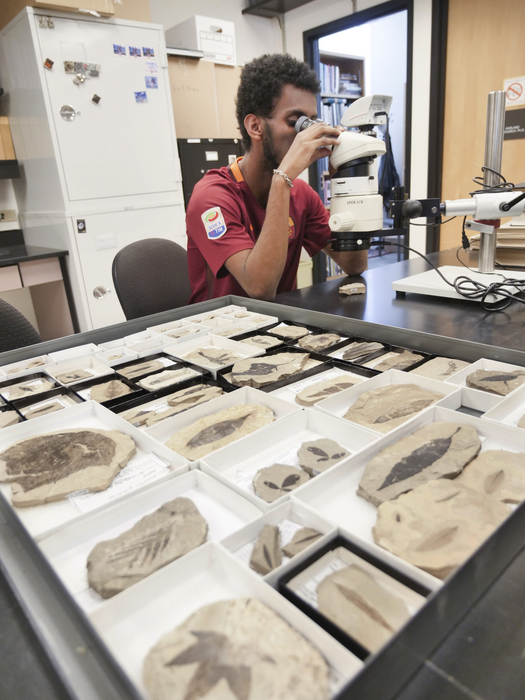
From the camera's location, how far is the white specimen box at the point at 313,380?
83 centimetres

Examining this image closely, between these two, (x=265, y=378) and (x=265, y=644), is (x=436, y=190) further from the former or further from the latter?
(x=265, y=644)

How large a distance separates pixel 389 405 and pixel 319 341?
32 centimetres

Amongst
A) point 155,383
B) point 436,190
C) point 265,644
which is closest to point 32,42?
point 155,383

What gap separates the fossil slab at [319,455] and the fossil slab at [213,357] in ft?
1.06

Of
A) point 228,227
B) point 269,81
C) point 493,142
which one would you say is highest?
point 269,81

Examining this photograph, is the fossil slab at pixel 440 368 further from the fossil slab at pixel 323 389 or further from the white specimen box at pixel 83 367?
the white specimen box at pixel 83 367

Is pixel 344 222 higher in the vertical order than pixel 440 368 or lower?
higher

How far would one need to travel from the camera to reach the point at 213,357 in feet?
3.21

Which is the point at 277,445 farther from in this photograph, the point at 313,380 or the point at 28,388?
the point at 28,388

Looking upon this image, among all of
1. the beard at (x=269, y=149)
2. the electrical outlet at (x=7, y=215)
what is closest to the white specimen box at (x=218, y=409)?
the beard at (x=269, y=149)

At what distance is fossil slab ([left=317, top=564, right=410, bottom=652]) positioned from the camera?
38cm

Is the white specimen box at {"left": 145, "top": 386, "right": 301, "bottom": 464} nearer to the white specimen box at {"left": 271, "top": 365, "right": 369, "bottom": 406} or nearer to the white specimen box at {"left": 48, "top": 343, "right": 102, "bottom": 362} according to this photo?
the white specimen box at {"left": 271, "top": 365, "right": 369, "bottom": 406}

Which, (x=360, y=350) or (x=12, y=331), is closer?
(x=360, y=350)

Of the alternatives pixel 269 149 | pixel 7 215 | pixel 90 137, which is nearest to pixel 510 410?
pixel 269 149
